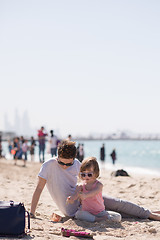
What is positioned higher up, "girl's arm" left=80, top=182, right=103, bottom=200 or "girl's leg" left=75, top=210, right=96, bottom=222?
"girl's arm" left=80, top=182, right=103, bottom=200

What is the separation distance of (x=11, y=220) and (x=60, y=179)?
3.66ft

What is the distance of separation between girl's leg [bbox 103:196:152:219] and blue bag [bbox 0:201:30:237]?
1389 millimetres

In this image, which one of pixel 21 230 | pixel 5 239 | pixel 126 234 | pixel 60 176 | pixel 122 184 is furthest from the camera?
pixel 122 184

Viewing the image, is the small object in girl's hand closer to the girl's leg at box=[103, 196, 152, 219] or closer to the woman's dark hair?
the girl's leg at box=[103, 196, 152, 219]

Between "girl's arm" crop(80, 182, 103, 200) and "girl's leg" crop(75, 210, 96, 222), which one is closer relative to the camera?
"girl's arm" crop(80, 182, 103, 200)

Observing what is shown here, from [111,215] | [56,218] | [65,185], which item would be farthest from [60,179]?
[111,215]

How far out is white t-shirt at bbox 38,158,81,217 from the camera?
411 centimetres

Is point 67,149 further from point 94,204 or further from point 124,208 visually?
point 124,208

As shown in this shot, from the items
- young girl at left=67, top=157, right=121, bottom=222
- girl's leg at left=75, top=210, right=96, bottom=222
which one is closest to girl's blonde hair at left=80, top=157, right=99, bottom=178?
young girl at left=67, top=157, right=121, bottom=222

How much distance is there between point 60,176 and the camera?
4152mm

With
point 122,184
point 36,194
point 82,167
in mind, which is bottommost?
point 122,184

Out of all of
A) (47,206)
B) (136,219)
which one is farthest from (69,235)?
(47,206)

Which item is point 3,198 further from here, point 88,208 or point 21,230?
point 21,230

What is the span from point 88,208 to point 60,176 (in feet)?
1.75
